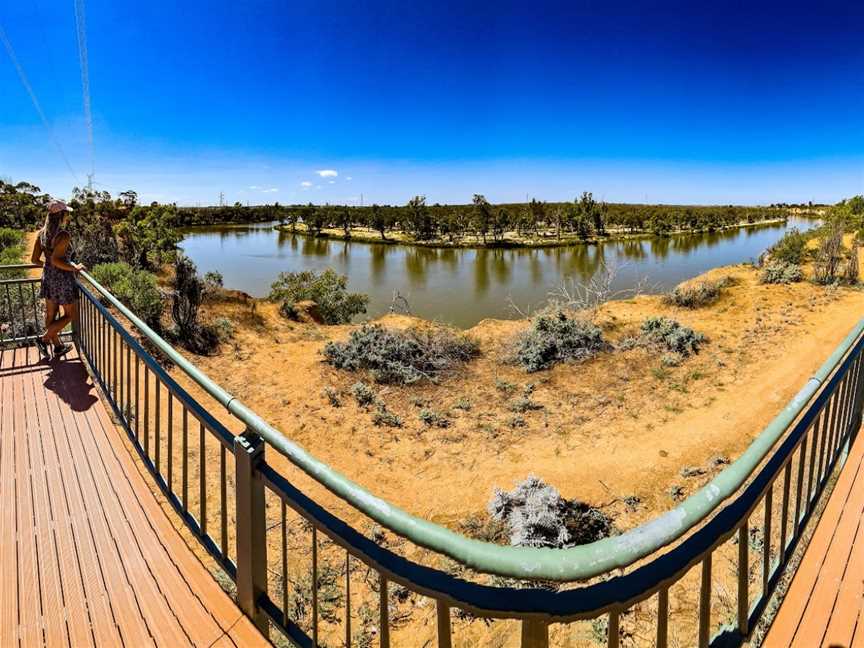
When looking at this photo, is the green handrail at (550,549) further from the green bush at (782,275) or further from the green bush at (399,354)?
the green bush at (782,275)

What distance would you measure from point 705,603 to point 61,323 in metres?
5.46

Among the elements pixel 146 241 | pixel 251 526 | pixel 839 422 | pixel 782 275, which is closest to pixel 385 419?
pixel 839 422

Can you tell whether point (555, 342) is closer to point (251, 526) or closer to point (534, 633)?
point (251, 526)

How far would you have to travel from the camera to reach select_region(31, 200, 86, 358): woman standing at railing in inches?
175

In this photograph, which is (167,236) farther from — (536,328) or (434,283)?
(536,328)

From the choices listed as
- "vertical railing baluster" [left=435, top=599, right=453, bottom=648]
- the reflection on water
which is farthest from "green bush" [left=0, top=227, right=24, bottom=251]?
"vertical railing baluster" [left=435, top=599, right=453, bottom=648]

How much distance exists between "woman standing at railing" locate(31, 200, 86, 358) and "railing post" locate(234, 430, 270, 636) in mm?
3740

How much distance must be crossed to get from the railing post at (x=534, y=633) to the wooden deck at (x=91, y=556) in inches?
51.1

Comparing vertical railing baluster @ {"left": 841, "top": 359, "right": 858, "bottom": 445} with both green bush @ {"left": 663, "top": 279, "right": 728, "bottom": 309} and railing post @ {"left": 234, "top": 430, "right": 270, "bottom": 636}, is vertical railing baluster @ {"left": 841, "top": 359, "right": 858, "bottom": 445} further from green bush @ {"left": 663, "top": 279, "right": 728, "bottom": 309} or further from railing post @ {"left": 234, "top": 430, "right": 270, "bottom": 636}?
green bush @ {"left": 663, "top": 279, "right": 728, "bottom": 309}

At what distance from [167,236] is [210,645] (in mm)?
23333

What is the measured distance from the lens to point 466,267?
38.9 metres

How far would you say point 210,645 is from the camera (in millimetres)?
1844

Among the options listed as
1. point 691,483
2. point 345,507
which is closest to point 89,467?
point 345,507

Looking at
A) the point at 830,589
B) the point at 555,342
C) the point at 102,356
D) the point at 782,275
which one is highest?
the point at 782,275
